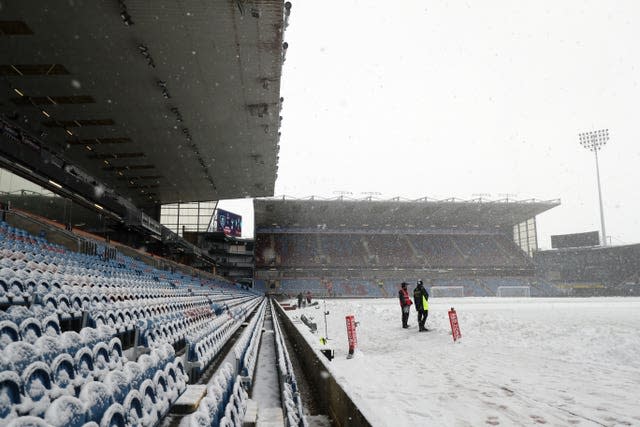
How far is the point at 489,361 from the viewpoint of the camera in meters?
6.90

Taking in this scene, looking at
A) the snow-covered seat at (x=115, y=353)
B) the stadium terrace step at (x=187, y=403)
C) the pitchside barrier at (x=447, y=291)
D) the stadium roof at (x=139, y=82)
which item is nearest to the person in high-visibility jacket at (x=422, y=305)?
the stadium roof at (x=139, y=82)

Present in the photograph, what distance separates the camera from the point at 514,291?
39.6 meters

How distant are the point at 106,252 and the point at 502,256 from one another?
41.3 m

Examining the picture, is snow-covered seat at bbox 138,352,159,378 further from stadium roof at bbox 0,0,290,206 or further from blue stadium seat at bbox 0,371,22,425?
stadium roof at bbox 0,0,290,206

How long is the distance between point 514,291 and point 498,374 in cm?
3846

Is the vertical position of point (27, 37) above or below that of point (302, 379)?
above

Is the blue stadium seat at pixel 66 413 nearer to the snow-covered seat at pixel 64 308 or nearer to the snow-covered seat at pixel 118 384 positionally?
the snow-covered seat at pixel 118 384

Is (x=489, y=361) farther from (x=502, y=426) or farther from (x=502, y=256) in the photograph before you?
(x=502, y=256)

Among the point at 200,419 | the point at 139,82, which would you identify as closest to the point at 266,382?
the point at 200,419

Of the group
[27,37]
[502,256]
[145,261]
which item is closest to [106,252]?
[145,261]

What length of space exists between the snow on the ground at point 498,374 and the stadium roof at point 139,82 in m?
8.92

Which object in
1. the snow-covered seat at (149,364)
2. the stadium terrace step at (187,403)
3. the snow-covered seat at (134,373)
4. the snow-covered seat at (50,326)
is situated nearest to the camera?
the snow-covered seat at (134,373)

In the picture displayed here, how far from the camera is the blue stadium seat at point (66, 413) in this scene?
39.5 inches

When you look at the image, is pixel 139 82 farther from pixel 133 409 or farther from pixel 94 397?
pixel 94 397
